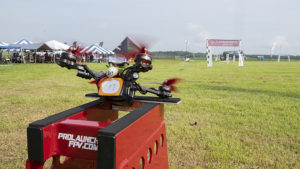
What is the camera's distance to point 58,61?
1.98m

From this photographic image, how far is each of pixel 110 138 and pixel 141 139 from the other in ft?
1.32

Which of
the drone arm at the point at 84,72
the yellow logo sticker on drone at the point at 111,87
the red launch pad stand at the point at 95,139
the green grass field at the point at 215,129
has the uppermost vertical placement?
the drone arm at the point at 84,72

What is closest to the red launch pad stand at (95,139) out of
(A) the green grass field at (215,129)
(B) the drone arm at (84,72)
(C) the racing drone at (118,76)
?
(C) the racing drone at (118,76)

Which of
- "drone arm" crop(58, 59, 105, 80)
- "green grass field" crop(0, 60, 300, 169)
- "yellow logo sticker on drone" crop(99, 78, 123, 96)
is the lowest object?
"green grass field" crop(0, 60, 300, 169)

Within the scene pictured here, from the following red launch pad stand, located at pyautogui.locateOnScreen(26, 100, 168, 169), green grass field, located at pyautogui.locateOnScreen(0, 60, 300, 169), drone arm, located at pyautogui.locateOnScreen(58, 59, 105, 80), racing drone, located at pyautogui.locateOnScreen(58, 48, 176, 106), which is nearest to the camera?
red launch pad stand, located at pyautogui.locateOnScreen(26, 100, 168, 169)

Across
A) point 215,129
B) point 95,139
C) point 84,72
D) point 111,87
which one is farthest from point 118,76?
point 215,129

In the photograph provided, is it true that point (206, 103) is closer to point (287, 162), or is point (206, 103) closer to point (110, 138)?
point (287, 162)

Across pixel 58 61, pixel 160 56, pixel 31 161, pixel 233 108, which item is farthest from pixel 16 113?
pixel 233 108

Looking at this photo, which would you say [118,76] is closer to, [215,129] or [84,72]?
[84,72]

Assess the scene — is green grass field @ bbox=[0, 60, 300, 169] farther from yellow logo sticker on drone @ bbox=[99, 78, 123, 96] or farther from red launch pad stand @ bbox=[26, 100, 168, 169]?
red launch pad stand @ bbox=[26, 100, 168, 169]

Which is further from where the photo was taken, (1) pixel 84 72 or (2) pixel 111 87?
(1) pixel 84 72

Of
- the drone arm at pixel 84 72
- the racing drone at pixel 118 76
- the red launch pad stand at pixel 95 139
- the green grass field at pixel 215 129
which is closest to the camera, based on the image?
the red launch pad stand at pixel 95 139

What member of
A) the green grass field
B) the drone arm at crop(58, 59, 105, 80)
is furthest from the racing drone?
the green grass field

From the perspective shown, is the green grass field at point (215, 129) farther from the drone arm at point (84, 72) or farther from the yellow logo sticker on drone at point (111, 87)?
the drone arm at point (84, 72)
